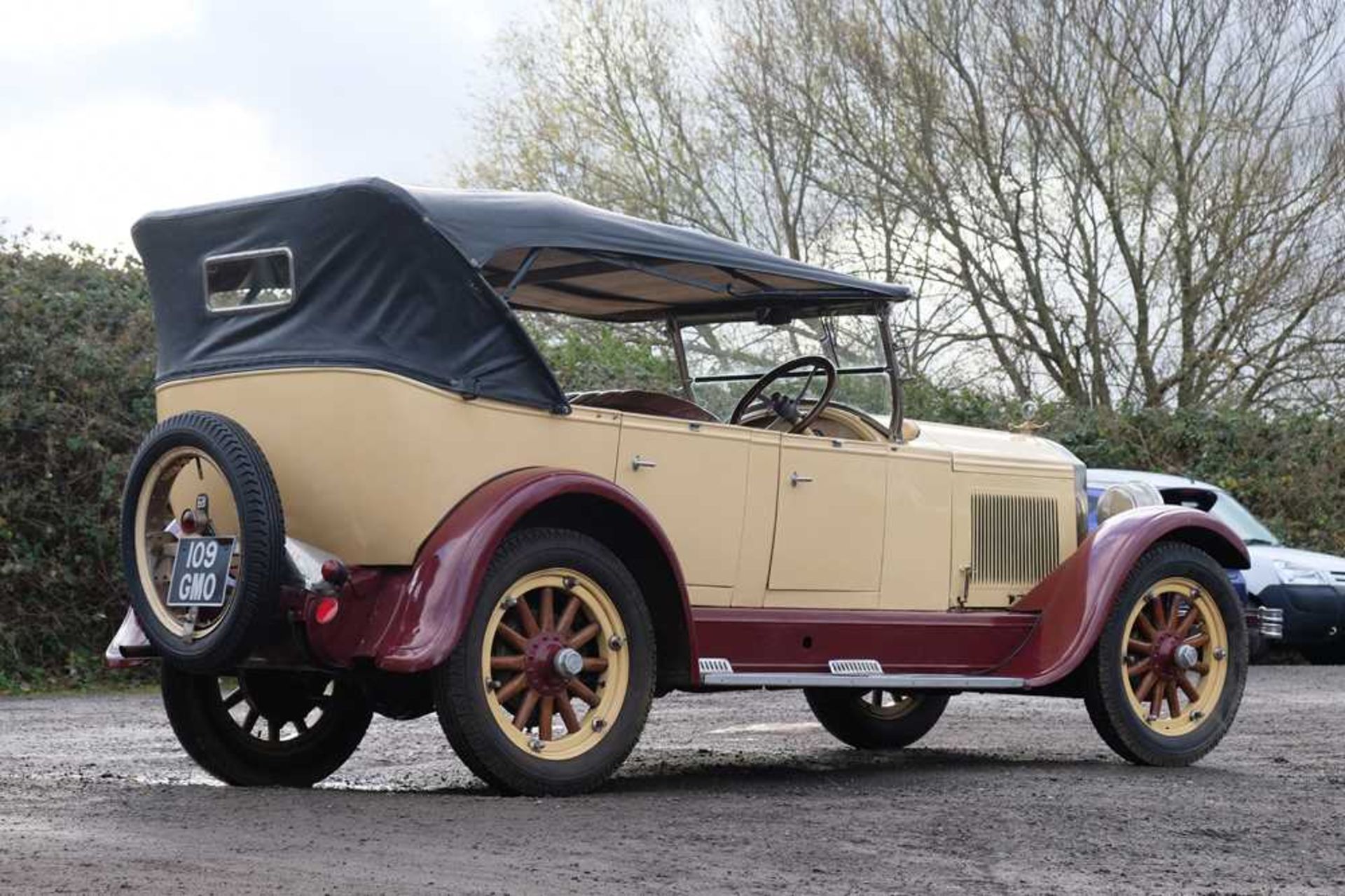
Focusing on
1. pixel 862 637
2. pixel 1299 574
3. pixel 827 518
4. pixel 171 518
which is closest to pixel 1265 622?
pixel 1299 574

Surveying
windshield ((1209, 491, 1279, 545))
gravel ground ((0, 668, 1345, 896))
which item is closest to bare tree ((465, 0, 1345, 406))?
windshield ((1209, 491, 1279, 545))

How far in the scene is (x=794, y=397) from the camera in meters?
8.73

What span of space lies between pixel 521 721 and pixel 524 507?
2.40 ft

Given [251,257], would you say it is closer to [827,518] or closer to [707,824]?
[827,518]

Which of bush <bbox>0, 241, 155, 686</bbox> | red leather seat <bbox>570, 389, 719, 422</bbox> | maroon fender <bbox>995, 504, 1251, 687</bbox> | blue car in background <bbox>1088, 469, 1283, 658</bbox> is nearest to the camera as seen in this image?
red leather seat <bbox>570, 389, 719, 422</bbox>

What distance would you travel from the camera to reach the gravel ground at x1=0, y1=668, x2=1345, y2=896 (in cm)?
498

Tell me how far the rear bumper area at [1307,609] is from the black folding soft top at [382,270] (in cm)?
1048

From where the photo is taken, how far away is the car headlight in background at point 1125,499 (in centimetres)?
934

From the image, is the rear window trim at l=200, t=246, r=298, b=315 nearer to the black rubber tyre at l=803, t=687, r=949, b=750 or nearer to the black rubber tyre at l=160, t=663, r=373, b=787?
the black rubber tyre at l=160, t=663, r=373, b=787

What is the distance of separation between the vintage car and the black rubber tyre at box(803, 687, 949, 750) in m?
1.22

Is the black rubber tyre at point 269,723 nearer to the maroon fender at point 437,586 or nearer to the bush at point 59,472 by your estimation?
the maroon fender at point 437,586

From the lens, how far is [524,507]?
652cm

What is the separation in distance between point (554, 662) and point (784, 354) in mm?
2712

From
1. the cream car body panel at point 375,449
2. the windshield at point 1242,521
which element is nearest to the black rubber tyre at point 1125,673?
the cream car body panel at point 375,449
